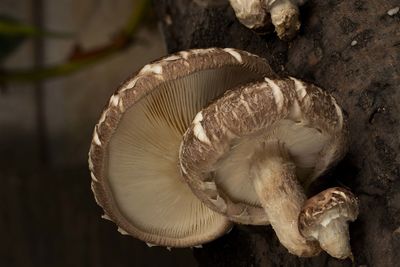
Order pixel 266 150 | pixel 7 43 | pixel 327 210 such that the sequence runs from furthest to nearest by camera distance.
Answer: pixel 7 43, pixel 266 150, pixel 327 210

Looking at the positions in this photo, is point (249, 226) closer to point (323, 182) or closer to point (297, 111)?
point (323, 182)

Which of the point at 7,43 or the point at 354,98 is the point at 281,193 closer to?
the point at 354,98

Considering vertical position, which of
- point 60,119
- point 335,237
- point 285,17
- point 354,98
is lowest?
point 60,119

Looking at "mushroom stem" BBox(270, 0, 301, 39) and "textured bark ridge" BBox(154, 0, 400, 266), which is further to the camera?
"mushroom stem" BBox(270, 0, 301, 39)

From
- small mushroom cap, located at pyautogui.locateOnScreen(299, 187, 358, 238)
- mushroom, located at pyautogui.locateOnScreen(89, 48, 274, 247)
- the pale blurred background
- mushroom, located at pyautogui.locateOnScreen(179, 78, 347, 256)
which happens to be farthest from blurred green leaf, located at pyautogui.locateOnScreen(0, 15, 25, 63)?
small mushroom cap, located at pyautogui.locateOnScreen(299, 187, 358, 238)

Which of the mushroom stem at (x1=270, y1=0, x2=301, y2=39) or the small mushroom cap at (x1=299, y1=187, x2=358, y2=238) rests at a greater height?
the mushroom stem at (x1=270, y1=0, x2=301, y2=39)

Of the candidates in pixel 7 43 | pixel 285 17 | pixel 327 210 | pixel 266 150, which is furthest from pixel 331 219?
pixel 7 43

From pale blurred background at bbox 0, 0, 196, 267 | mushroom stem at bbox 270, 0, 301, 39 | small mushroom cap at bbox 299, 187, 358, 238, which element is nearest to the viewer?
small mushroom cap at bbox 299, 187, 358, 238

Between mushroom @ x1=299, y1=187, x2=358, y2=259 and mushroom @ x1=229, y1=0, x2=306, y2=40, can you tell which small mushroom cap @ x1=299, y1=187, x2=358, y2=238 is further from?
mushroom @ x1=229, y1=0, x2=306, y2=40
